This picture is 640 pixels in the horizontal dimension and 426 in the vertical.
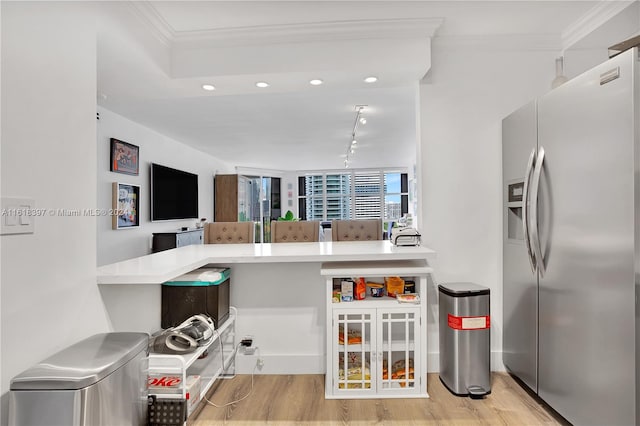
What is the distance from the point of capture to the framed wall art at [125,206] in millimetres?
3959

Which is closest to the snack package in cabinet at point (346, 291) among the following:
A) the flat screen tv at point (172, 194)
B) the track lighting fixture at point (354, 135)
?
A: the track lighting fixture at point (354, 135)

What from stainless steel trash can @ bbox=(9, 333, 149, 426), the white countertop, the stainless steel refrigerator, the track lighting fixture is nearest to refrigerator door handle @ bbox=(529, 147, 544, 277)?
the stainless steel refrigerator

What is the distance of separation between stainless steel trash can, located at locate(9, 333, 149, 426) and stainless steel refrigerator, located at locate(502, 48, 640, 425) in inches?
79.0

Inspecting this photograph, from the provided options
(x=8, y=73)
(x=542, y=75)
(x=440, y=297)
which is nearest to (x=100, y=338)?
(x=8, y=73)

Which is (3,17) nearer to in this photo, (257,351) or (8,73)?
(8,73)

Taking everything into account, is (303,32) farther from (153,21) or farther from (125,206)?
(125,206)

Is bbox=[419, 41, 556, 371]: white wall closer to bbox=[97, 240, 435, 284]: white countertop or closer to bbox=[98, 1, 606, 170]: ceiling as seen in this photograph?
bbox=[98, 1, 606, 170]: ceiling

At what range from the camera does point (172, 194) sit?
548cm

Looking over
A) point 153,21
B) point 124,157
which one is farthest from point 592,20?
point 124,157

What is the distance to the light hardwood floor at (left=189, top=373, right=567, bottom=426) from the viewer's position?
1941mm

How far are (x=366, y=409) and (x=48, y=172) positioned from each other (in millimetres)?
1977

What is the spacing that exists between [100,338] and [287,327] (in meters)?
1.32

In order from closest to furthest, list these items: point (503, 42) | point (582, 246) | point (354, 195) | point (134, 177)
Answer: point (582, 246) < point (503, 42) < point (134, 177) < point (354, 195)

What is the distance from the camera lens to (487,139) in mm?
2621
